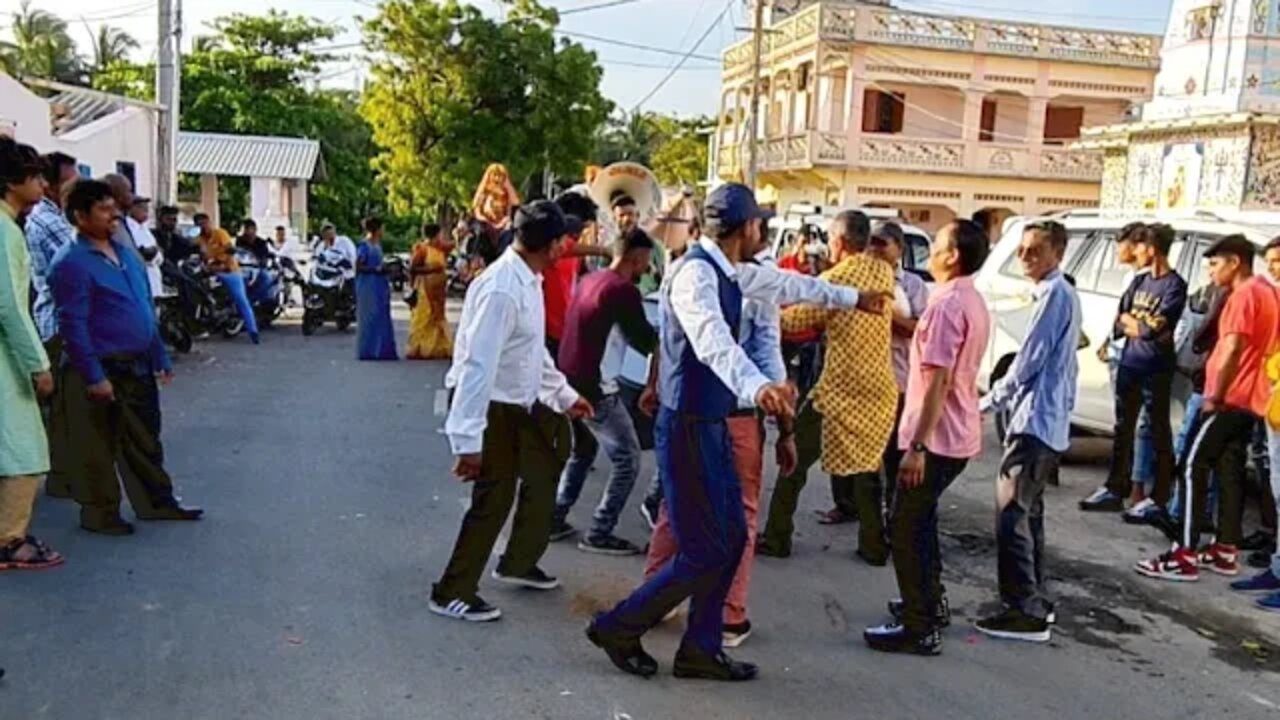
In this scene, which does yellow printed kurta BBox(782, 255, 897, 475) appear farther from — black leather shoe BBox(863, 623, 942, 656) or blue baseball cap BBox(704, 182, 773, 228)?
blue baseball cap BBox(704, 182, 773, 228)

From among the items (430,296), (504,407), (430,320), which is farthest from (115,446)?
(430,320)

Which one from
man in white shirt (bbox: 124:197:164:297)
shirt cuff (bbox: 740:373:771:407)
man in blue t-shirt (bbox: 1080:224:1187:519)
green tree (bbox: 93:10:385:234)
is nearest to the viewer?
shirt cuff (bbox: 740:373:771:407)

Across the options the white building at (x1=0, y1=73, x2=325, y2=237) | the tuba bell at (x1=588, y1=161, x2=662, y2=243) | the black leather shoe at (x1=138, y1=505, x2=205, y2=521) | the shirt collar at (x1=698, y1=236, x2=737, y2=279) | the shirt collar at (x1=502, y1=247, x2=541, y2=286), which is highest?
the white building at (x1=0, y1=73, x2=325, y2=237)

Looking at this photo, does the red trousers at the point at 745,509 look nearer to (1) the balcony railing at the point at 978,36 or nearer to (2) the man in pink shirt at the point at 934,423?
(2) the man in pink shirt at the point at 934,423

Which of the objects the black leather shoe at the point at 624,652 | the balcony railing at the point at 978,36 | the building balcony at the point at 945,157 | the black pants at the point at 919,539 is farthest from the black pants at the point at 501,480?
the balcony railing at the point at 978,36

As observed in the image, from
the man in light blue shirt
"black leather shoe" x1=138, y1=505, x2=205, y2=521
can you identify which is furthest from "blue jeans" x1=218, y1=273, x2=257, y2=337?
the man in light blue shirt

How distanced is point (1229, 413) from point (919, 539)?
231 cm

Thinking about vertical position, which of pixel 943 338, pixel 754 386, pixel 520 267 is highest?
pixel 520 267

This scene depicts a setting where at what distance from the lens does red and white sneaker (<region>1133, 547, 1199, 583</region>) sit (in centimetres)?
588

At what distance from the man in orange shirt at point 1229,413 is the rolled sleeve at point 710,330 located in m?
3.23

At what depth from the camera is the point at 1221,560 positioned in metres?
5.99

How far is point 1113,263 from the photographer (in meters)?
8.34

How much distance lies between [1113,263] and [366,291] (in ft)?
25.1

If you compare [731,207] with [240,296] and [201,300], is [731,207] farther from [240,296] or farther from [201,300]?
[240,296]
